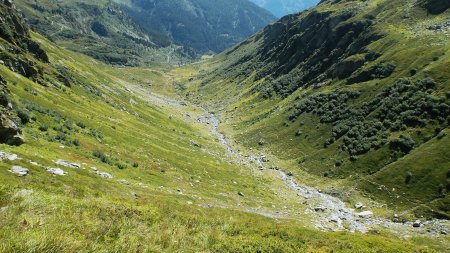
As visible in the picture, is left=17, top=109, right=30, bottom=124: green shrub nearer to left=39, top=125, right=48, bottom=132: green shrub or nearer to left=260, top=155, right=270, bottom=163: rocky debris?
left=39, top=125, right=48, bottom=132: green shrub

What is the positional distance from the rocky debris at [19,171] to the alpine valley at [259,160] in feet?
0.72

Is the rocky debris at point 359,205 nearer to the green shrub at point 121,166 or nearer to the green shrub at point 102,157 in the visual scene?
the green shrub at point 121,166

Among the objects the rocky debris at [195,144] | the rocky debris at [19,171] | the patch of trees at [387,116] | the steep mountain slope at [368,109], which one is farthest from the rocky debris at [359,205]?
the rocky debris at [19,171]

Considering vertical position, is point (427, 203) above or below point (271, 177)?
above

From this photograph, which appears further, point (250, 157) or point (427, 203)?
point (250, 157)

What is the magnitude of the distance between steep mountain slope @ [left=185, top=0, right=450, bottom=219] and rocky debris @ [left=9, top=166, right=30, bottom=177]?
5699cm

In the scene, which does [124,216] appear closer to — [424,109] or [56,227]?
[56,227]

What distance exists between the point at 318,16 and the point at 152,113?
10835cm

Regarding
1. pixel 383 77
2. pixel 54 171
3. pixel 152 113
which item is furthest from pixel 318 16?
pixel 54 171

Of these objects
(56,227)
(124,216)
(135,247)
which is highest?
(56,227)

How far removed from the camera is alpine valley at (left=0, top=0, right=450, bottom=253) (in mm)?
17078

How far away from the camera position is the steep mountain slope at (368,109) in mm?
68188

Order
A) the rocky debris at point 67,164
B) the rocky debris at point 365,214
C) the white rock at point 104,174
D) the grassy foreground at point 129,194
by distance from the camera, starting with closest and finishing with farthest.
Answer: the grassy foreground at point 129,194
the rocky debris at point 67,164
the white rock at point 104,174
the rocky debris at point 365,214

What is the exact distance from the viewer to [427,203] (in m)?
60.3
